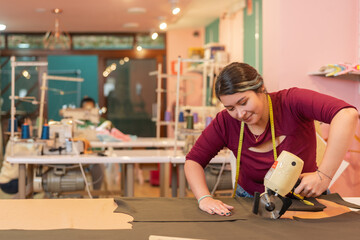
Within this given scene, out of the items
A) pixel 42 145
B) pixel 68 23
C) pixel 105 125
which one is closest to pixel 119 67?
pixel 68 23

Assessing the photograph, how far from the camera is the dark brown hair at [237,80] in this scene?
160 centimetres

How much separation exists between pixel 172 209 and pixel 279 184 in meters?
0.41

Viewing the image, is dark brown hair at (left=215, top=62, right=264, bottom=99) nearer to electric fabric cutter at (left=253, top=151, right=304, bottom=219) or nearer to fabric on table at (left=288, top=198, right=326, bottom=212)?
electric fabric cutter at (left=253, top=151, right=304, bottom=219)

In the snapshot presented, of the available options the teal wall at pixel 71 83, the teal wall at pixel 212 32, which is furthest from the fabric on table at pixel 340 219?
the teal wall at pixel 71 83

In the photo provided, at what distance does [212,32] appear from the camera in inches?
279

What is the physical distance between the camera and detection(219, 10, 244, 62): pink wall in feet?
18.1

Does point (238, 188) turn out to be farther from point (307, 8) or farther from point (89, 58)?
point (89, 58)

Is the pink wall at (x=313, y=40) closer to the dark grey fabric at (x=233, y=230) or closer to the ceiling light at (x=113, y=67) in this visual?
the dark grey fabric at (x=233, y=230)

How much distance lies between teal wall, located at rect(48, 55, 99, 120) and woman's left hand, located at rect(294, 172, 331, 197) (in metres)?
6.97

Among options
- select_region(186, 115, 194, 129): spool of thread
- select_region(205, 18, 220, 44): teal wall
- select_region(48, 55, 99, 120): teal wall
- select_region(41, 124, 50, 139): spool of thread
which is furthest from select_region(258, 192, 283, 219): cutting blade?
select_region(48, 55, 99, 120): teal wall

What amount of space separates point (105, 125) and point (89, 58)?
365cm

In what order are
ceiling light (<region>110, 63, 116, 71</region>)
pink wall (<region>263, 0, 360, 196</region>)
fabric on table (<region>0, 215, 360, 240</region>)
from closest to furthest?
1. fabric on table (<region>0, 215, 360, 240</region>)
2. pink wall (<region>263, 0, 360, 196</region>)
3. ceiling light (<region>110, 63, 116, 71</region>)

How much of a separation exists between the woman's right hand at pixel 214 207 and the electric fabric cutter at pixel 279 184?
107 millimetres

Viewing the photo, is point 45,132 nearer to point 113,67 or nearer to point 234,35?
point 234,35
